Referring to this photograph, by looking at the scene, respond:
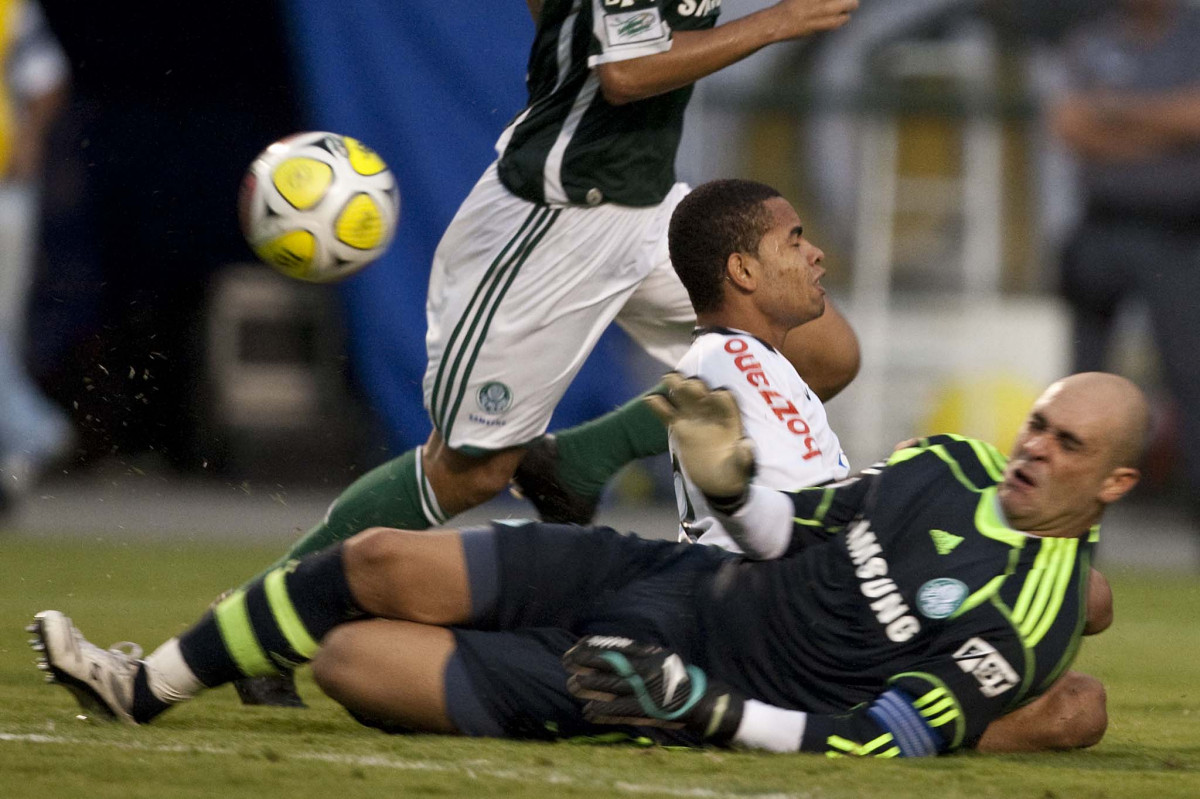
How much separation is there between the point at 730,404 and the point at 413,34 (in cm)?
636

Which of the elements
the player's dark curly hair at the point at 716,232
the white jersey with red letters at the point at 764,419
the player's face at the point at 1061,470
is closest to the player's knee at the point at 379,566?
the white jersey with red letters at the point at 764,419

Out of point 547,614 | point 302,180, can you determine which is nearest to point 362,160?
point 302,180

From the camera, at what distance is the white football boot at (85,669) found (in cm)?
347

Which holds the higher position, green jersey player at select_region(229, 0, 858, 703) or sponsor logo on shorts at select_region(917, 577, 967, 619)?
green jersey player at select_region(229, 0, 858, 703)

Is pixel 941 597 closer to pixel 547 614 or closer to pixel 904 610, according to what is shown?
pixel 904 610

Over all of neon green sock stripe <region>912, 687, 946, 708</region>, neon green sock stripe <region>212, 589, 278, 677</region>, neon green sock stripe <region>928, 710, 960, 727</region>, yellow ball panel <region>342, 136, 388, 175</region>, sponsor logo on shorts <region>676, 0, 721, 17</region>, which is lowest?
neon green sock stripe <region>928, 710, 960, 727</region>

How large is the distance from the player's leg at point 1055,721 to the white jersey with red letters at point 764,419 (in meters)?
0.58

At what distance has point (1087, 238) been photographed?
815cm

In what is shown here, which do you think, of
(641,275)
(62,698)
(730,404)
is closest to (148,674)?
(62,698)

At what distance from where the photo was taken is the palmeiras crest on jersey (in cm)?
457

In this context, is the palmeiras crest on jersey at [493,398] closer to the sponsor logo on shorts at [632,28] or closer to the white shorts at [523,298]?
the white shorts at [523,298]

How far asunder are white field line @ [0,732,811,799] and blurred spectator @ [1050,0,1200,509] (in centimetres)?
527

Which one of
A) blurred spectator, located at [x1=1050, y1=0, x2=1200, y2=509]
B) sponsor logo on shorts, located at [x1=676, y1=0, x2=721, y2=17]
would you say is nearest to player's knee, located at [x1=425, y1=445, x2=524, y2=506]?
sponsor logo on shorts, located at [x1=676, y1=0, x2=721, y2=17]

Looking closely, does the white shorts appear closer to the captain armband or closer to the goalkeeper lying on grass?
the goalkeeper lying on grass
